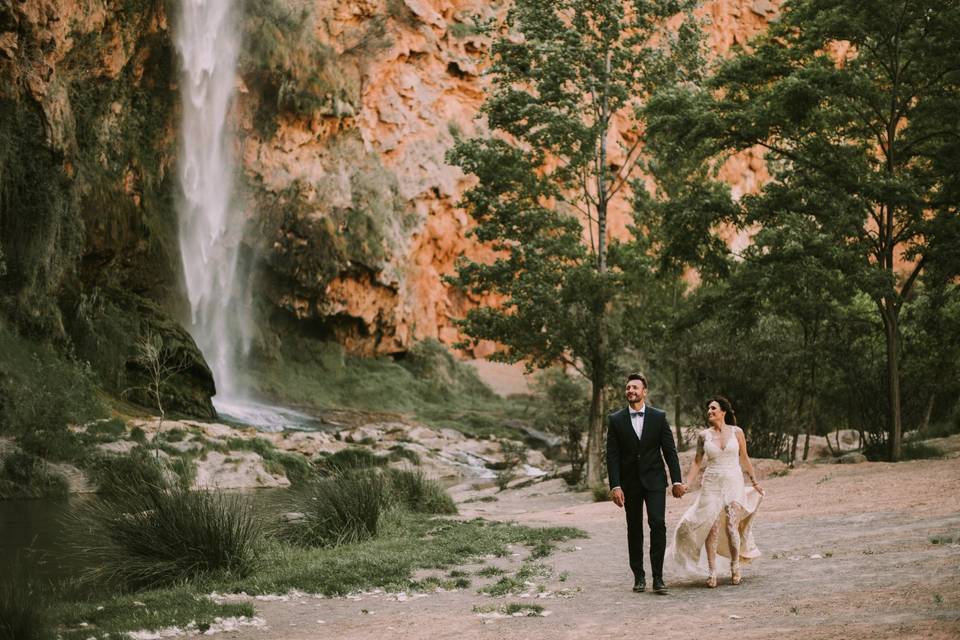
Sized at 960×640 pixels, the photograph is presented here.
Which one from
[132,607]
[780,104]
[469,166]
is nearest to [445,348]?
[469,166]

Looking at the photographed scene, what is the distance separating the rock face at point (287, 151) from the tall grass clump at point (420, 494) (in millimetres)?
18321

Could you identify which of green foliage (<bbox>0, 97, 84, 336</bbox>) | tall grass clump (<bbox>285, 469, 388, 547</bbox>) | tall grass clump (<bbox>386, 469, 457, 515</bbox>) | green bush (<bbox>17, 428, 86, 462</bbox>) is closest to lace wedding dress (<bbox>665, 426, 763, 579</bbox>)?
tall grass clump (<bbox>285, 469, 388, 547</bbox>)

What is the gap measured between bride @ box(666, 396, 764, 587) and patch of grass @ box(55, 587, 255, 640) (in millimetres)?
4158

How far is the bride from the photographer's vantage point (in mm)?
9195

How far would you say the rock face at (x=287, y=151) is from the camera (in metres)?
36.2

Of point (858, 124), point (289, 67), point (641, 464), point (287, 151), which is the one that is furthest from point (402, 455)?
point (289, 67)

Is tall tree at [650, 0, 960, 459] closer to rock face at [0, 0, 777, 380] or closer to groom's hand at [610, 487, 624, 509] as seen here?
groom's hand at [610, 487, 624, 509]

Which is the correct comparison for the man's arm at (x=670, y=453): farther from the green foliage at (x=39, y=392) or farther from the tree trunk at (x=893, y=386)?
the green foliage at (x=39, y=392)

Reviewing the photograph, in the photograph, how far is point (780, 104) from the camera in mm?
21531

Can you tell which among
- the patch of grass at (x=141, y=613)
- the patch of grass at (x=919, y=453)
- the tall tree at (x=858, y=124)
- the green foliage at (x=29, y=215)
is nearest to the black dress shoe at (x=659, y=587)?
the patch of grass at (x=141, y=613)

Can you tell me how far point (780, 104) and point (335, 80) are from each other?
44.5 metres

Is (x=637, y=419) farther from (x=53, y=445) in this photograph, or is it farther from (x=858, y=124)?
(x=53, y=445)

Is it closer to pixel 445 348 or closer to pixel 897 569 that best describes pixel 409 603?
pixel 897 569

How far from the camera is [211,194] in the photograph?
5600 centimetres
